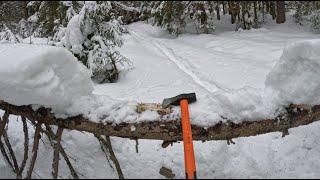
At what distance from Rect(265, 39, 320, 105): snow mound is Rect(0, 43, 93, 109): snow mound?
1724mm

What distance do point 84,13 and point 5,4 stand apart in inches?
394

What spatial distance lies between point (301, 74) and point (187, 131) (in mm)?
1149

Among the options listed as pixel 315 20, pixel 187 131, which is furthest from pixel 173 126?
pixel 315 20

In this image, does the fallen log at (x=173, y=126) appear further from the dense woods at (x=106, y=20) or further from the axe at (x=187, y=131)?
the dense woods at (x=106, y=20)

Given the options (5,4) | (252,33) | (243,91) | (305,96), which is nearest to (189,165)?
(243,91)

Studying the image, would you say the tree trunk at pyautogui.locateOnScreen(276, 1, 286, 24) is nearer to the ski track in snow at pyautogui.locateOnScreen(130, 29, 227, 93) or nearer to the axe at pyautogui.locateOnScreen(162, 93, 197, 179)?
the ski track in snow at pyautogui.locateOnScreen(130, 29, 227, 93)

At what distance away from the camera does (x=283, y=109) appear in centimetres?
363

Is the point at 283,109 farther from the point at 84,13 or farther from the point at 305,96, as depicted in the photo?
the point at 84,13

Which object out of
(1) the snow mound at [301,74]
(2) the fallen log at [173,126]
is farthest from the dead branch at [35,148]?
(1) the snow mound at [301,74]

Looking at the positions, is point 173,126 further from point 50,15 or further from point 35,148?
point 50,15

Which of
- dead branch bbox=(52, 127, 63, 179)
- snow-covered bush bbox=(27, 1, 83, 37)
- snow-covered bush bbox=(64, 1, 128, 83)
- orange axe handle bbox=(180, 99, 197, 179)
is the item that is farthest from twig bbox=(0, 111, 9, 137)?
snow-covered bush bbox=(27, 1, 83, 37)

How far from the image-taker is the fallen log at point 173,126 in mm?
3475

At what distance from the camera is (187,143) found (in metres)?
3.22

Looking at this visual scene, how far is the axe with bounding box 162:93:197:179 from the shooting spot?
10.2 feet
